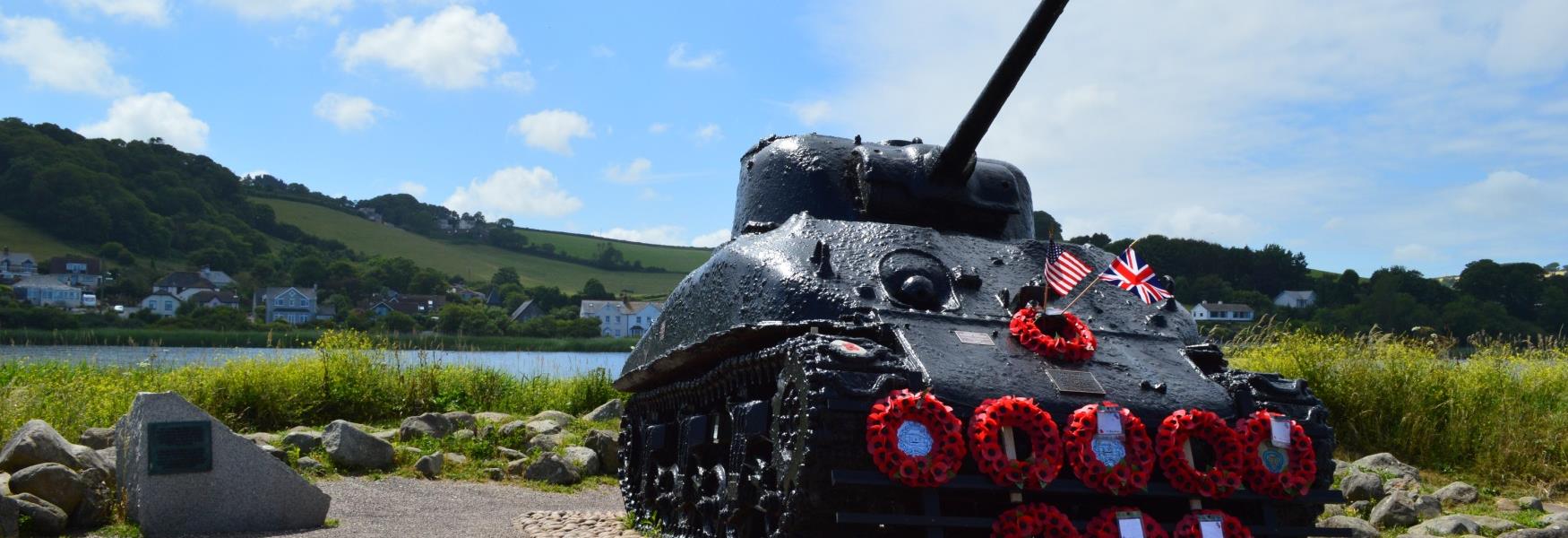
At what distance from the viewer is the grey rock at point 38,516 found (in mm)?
9492

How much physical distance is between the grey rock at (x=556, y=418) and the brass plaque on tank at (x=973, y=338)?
1034 centimetres

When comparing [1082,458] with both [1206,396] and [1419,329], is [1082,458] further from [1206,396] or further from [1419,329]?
[1419,329]

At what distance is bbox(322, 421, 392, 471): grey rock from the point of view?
532 inches

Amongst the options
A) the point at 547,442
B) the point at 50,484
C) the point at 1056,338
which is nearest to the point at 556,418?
the point at 547,442

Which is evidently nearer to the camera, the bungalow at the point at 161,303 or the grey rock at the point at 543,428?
the grey rock at the point at 543,428

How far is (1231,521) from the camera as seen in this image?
686 cm

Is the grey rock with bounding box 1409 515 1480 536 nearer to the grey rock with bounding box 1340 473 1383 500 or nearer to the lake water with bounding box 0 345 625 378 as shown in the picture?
the grey rock with bounding box 1340 473 1383 500

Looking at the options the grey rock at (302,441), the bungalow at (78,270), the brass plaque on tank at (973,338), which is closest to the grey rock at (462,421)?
the grey rock at (302,441)

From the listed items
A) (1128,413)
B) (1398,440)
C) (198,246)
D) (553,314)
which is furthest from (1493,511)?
(198,246)

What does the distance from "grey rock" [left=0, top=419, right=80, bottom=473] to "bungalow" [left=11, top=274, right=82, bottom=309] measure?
33388mm

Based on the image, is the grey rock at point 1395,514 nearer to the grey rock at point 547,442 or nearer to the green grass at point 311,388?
the grey rock at point 547,442

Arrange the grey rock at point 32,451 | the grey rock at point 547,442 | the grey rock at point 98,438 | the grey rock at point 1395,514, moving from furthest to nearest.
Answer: the grey rock at point 547,442 → the grey rock at point 98,438 → the grey rock at point 1395,514 → the grey rock at point 32,451

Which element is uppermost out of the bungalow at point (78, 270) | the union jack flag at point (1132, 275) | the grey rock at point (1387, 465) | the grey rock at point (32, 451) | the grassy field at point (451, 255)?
the grassy field at point (451, 255)

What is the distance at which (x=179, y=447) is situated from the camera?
9844 mm
